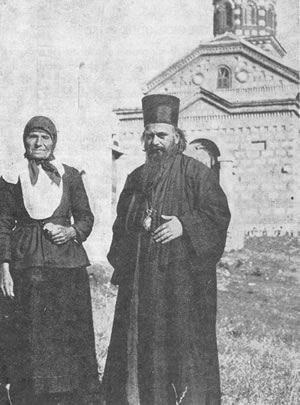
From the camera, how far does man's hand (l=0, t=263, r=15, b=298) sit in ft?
12.8

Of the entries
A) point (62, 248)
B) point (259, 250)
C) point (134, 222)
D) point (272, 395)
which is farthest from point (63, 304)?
point (259, 250)

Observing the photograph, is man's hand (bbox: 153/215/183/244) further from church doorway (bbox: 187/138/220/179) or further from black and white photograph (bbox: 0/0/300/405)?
church doorway (bbox: 187/138/220/179)

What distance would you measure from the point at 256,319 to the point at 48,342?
2042 mm

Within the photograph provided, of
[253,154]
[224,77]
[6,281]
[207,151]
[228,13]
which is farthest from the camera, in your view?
[228,13]

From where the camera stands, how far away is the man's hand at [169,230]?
3.89m

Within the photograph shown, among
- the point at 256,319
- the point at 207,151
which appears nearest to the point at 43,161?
the point at 256,319

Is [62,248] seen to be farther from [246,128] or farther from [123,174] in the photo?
[246,128]

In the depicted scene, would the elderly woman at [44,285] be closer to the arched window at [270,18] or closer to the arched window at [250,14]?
the arched window at [270,18]

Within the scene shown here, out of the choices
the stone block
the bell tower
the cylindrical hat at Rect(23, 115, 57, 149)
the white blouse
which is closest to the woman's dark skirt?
the white blouse

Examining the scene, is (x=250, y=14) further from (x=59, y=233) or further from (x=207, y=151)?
(x=59, y=233)

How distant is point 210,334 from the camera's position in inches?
155

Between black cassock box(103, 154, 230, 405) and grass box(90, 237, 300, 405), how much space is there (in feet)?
1.62

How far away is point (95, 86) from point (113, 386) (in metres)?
2.57

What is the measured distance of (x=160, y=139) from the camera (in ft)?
13.4
